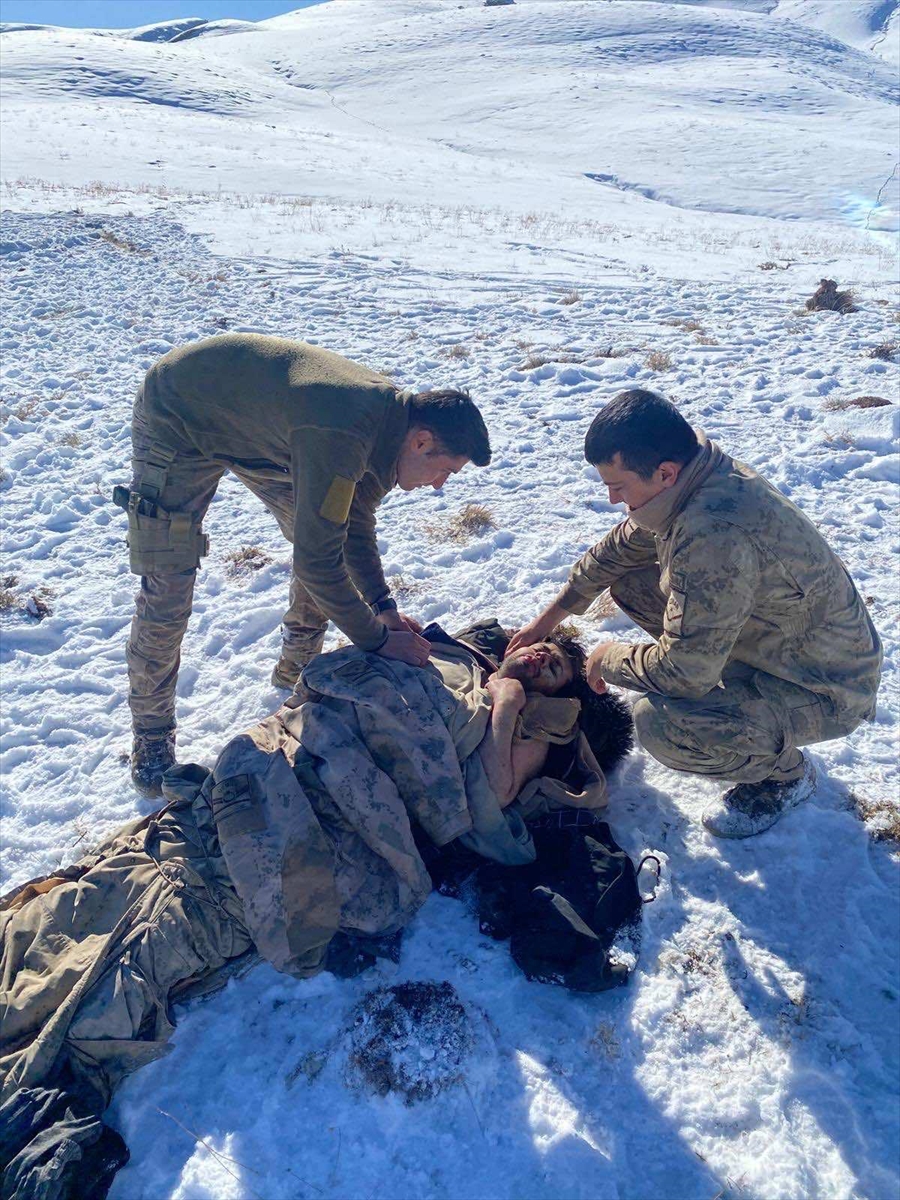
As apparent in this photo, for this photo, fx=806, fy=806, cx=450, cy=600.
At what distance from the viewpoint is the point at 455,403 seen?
3.82 meters

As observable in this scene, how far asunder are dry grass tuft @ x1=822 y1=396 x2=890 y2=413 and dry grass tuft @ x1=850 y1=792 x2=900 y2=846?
5181mm

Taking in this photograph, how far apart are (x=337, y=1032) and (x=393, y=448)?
8.70 feet

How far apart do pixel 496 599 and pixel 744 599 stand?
2.66 metres

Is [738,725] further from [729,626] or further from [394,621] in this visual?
[394,621]

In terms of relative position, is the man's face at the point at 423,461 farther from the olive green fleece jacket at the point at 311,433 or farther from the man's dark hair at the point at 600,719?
the man's dark hair at the point at 600,719

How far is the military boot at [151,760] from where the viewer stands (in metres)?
4.70

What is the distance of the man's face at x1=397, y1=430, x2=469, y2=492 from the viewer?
387 cm

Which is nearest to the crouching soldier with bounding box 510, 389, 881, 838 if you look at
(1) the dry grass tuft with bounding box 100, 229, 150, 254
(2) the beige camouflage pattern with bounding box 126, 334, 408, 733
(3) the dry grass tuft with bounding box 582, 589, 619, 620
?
(2) the beige camouflage pattern with bounding box 126, 334, 408, 733

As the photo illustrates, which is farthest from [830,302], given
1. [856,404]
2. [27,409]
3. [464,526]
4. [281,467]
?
[27,409]

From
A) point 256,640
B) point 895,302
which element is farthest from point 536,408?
point 895,302

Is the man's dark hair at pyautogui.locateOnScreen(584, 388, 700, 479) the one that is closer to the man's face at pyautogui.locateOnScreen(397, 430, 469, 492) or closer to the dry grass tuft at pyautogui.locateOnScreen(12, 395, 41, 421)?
the man's face at pyautogui.locateOnScreen(397, 430, 469, 492)

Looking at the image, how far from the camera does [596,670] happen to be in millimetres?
4273

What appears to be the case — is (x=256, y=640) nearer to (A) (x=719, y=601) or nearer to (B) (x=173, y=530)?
(B) (x=173, y=530)

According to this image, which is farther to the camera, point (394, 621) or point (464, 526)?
point (464, 526)
